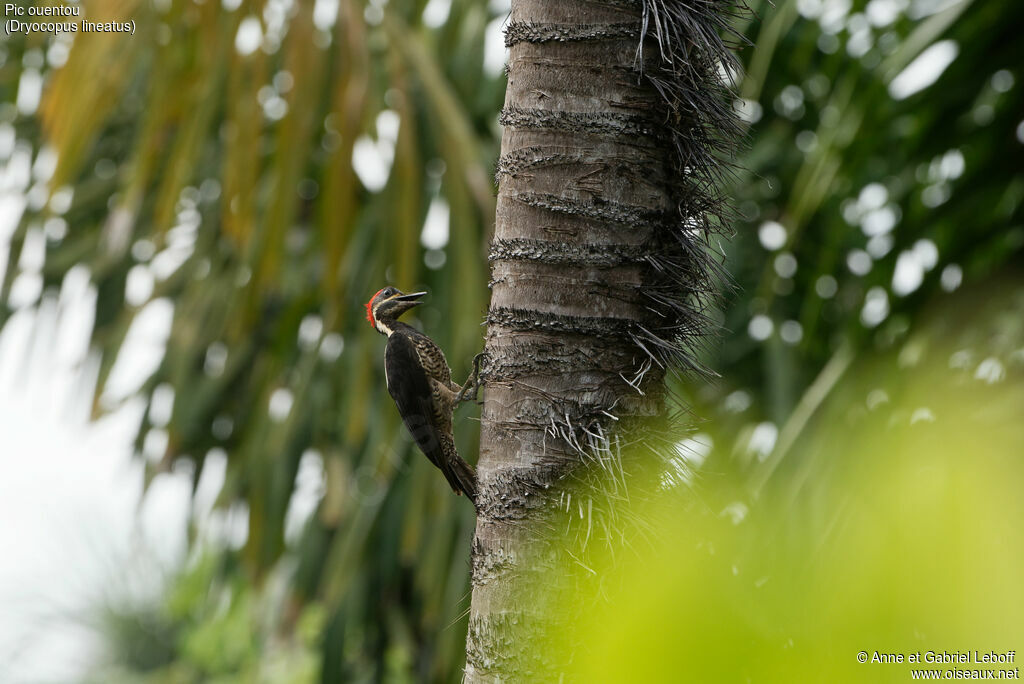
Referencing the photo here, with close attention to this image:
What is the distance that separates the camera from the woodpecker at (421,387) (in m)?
2.18

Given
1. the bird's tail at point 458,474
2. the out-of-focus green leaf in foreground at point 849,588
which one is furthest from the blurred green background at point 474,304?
the bird's tail at point 458,474

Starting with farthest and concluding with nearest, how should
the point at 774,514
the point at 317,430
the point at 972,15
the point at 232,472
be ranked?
the point at 232,472
the point at 317,430
the point at 972,15
the point at 774,514

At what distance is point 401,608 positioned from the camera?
15.0ft

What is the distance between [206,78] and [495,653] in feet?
6.39

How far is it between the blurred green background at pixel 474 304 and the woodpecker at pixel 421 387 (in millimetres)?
123

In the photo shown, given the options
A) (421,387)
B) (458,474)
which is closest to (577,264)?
(458,474)

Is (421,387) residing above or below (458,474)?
above

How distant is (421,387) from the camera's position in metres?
2.35

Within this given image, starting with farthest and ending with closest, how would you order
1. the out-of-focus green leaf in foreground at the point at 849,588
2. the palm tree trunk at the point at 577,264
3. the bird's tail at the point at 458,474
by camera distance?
the bird's tail at the point at 458,474 < the palm tree trunk at the point at 577,264 < the out-of-focus green leaf in foreground at the point at 849,588

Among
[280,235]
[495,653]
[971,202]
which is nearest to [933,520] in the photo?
[495,653]

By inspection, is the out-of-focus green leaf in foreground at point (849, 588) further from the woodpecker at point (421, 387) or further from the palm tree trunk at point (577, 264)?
the woodpecker at point (421, 387)

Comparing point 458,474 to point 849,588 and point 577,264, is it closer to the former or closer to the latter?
point 577,264

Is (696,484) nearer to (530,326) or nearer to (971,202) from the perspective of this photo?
(530,326)

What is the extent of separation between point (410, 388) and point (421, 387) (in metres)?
0.03
